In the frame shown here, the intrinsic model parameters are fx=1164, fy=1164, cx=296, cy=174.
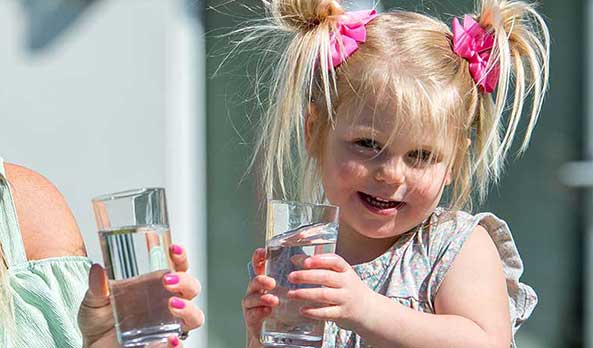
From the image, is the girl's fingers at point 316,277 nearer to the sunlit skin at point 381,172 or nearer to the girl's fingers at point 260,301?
the girl's fingers at point 260,301

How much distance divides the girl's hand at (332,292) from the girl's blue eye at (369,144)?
287 mm

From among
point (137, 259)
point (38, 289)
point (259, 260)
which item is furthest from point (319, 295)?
point (38, 289)

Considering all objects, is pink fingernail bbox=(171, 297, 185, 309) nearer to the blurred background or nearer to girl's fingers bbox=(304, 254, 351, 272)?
girl's fingers bbox=(304, 254, 351, 272)

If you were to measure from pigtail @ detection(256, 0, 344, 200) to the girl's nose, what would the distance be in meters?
0.17

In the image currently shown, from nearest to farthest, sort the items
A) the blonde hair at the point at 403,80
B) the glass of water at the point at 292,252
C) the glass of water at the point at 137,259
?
the glass of water at the point at 137,259
the glass of water at the point at 292,252
the blonde hair at the point at 403,80

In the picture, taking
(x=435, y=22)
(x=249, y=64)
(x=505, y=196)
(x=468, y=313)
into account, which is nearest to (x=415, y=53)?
(x=435, y=22)

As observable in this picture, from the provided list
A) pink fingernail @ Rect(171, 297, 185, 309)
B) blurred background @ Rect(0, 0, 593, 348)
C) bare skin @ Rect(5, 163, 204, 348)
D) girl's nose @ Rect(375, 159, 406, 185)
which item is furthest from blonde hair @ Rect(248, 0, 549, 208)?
blurred background @ Rect(0, 0, 593, 348)

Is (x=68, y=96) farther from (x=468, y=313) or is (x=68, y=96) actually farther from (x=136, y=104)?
(x=468, y=313)

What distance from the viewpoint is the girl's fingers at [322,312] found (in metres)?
1.85

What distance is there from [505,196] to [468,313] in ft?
10.3

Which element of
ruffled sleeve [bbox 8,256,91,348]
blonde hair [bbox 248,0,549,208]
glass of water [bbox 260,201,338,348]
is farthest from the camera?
ruffled sleeve [bbox 8,256,91,348]

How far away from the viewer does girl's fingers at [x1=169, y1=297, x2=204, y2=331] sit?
1793mm

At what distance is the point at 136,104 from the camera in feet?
15.8

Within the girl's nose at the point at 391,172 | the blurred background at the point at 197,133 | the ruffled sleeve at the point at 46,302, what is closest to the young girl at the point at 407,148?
the girl's nose at the point at 391,172
